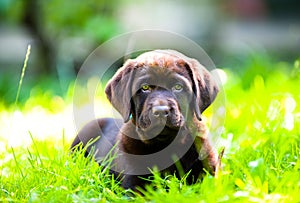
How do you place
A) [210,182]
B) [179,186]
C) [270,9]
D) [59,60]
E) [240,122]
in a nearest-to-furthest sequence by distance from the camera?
[210,182]
[179,186]
[240,122]
[59,60]
[270,9]

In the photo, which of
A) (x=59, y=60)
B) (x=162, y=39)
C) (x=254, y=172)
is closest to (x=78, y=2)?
(x=59, y=60)

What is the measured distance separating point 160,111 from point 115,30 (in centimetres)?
572

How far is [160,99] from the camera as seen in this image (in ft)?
11.8

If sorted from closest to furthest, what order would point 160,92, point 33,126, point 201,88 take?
1. point 160,92
2. point 201,88
3. point 33,126

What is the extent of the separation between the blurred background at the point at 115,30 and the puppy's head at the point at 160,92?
376 centimetres

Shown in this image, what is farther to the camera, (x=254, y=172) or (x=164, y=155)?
(x=164, y=155)

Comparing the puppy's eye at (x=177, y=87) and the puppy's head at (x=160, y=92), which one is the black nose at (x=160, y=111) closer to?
the puppy's head at (x=160, y=92)

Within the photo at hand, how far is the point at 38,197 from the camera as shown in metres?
3.35

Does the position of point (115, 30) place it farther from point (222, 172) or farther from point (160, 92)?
point (222, 172)

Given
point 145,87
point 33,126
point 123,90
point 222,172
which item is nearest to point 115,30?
point 33,126

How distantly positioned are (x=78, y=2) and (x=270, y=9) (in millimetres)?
6925

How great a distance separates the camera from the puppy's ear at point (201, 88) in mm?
3787

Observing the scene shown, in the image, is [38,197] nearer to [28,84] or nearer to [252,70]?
[252,70]

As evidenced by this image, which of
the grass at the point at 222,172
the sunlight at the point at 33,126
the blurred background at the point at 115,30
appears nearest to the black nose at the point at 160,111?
the grass at the point at 222,172
